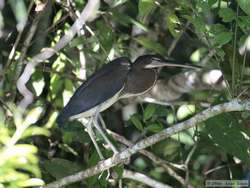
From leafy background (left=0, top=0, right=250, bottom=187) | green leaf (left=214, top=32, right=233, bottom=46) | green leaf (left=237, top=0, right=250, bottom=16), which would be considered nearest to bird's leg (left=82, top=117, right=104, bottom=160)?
leafy background (left=0, top=0, right=250, bottom=187)

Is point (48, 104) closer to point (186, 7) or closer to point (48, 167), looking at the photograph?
point (48, 167)

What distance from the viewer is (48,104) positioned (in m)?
3.33

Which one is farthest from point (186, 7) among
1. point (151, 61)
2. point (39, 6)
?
point (39, 6)

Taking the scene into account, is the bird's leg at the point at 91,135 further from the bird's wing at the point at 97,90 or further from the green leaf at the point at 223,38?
the green leaf at the point at 223,38

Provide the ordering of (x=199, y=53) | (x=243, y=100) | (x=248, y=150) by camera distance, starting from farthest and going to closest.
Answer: (x=199, y=53) < (x=248, y=150) < (x=243, y=100)

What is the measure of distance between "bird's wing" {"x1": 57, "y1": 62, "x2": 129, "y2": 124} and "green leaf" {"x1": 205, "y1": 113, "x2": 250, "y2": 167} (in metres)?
0.44

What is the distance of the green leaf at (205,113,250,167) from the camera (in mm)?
2676

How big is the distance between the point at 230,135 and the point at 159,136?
515 millimetres

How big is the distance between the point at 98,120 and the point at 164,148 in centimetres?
50

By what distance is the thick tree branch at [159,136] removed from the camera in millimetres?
2221

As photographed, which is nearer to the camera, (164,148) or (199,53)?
(164,148)

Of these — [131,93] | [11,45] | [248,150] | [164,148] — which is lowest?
[164,148]

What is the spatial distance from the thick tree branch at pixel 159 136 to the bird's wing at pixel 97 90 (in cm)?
29

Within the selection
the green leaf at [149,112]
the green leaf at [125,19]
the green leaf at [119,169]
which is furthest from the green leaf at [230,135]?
the green leaf at [125,19]
